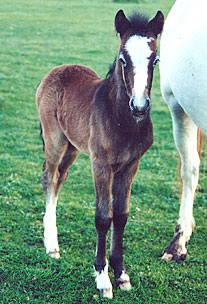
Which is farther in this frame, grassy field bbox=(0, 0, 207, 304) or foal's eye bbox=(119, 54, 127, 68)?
grassy field bbox=(0, 0, 207, 304)

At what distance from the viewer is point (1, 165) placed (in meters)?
5.89

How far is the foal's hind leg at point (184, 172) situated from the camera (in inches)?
156

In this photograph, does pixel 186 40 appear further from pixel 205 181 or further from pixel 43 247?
pixel 205 181

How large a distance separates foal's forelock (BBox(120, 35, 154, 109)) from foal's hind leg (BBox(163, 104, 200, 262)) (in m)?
1.27

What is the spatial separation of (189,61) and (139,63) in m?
0.82

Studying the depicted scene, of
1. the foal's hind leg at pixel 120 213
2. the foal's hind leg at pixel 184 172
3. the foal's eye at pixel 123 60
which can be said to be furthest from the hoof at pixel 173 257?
the foal's eye at pixel 123 60

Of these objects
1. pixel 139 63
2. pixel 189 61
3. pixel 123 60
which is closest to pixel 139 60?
pixel 139 63

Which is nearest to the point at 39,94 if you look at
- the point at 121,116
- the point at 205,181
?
the point at 121,116

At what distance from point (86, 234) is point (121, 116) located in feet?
5.64

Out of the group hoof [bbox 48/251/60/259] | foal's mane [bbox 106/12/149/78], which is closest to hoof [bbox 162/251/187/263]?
hoof [bbox 48/251/60/259]

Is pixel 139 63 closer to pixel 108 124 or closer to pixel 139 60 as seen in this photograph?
pixel 139 60

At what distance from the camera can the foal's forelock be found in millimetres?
2594

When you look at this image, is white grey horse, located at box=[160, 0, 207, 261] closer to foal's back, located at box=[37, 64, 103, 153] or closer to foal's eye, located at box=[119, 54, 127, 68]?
foal's back, located at box=[37, 64, 103, 153]

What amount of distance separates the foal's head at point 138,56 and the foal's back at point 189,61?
0.51 meters
